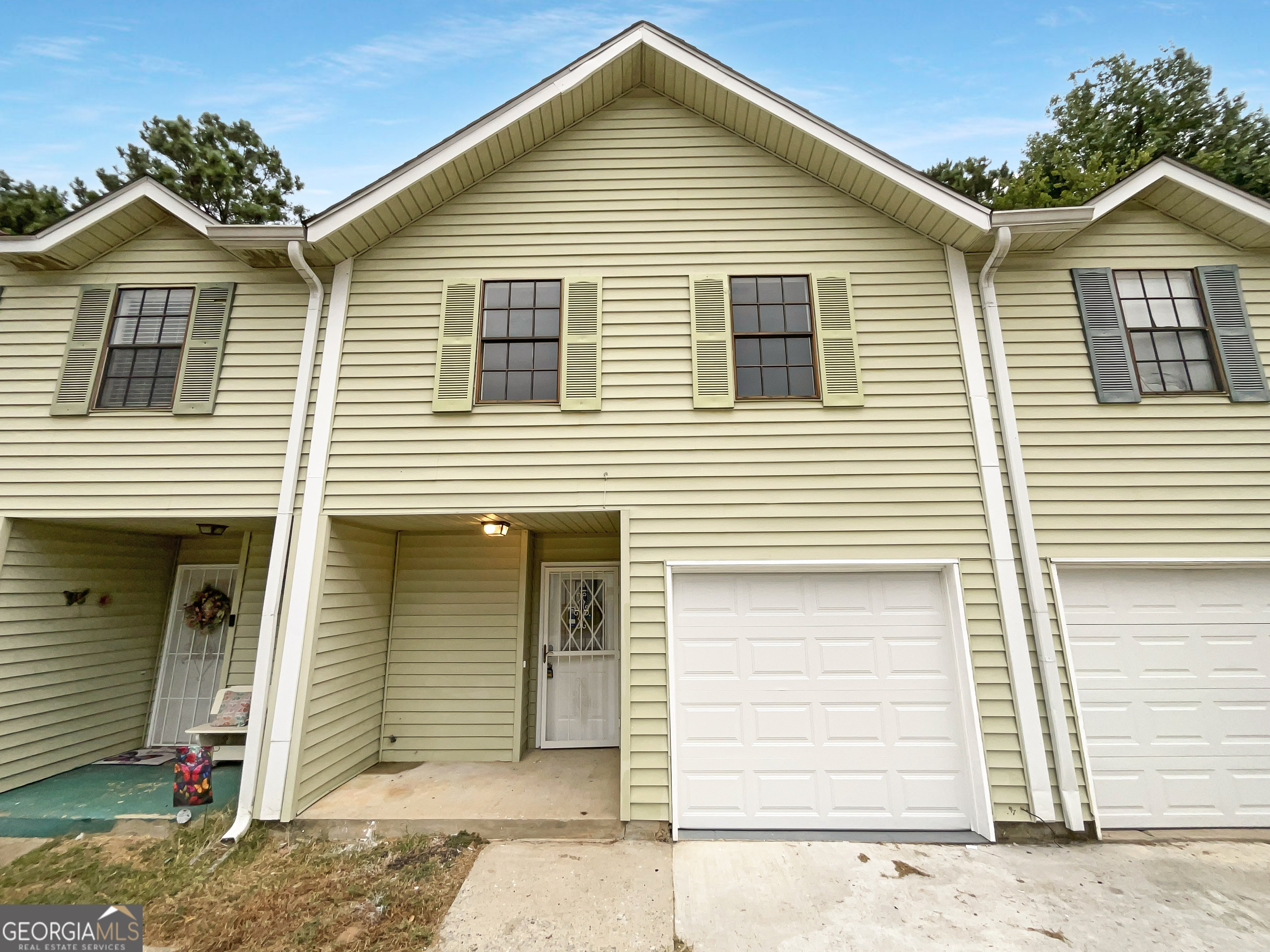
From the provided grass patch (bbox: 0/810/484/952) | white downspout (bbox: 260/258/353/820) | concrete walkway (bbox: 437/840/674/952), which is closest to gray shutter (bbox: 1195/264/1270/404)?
concrete walkway (bbox: 437/840/674/952)

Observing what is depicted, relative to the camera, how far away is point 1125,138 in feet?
40.9

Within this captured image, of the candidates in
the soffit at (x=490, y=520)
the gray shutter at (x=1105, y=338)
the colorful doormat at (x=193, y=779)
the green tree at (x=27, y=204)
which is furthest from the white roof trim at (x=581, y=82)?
the green tree at (x=27, y=204)

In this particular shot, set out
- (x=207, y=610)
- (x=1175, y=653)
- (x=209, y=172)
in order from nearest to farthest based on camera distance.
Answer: (x=1175, y=653) → (x=207, y=610) → (x=209, y=172)

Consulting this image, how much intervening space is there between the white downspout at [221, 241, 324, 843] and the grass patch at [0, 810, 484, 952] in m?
0.36

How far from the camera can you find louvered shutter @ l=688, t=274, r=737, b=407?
4.69m

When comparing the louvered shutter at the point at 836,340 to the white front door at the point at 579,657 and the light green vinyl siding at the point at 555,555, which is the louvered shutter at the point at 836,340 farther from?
the white front door at the point at 579,657

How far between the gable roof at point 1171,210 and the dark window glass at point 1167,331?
0.53m

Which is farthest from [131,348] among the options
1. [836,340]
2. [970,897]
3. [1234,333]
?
[1234,333]

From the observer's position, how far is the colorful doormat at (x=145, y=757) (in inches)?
213

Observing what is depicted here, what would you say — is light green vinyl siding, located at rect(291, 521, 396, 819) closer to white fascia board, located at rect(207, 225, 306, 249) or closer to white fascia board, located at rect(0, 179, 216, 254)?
white fascia board, located at rect(207, 225, 306, 249)

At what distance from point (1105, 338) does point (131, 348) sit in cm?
979

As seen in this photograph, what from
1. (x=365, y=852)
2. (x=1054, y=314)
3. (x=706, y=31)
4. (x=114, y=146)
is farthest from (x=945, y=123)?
(x=114, y=146)

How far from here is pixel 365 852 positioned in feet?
12.6

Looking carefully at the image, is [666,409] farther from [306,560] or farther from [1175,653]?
[1175,653]
